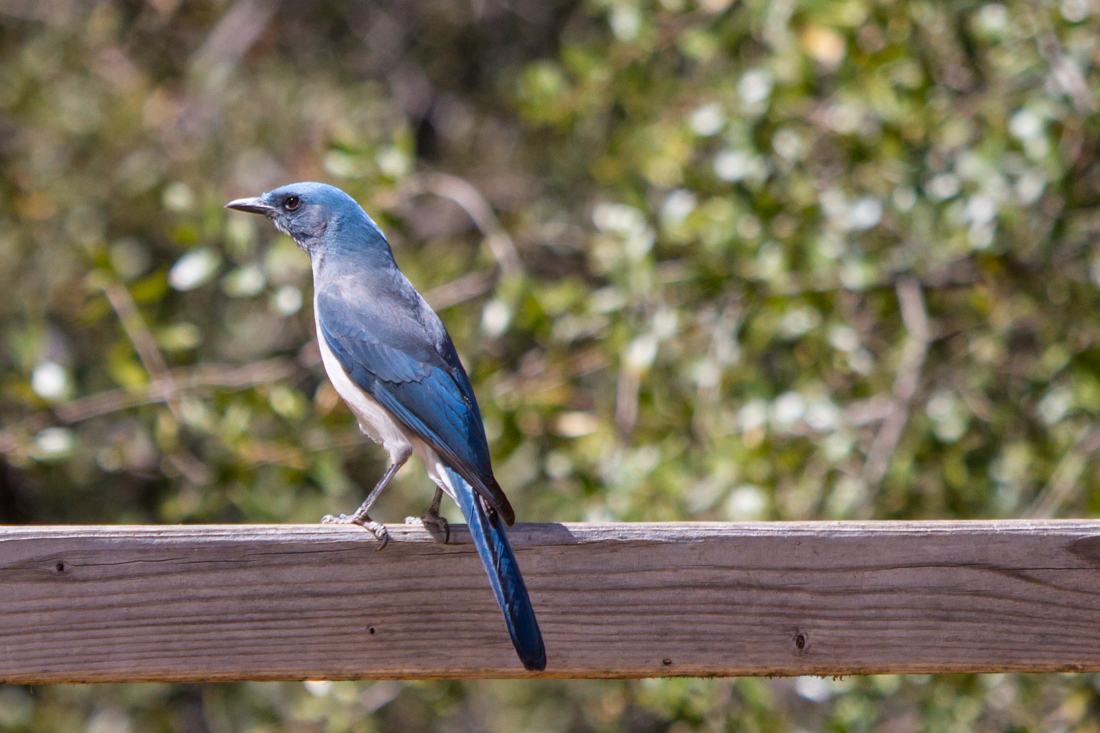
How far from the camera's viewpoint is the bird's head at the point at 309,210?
3.58 m

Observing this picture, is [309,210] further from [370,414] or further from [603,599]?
[603,599]

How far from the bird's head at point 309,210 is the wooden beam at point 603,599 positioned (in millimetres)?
1619

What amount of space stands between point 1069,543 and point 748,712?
6.31ft

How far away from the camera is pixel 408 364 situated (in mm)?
3086

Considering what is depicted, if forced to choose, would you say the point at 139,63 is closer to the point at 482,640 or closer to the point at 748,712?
the point at 748,712

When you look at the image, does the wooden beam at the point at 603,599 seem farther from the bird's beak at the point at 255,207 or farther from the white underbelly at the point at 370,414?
the bird's beak at the point at 255,207

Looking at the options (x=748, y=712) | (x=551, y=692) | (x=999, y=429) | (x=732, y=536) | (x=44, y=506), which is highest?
(x=732, y=536)

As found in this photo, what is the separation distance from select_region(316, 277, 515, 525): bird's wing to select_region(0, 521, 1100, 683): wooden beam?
54cm

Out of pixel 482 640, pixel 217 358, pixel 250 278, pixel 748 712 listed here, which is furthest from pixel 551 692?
pixel 482 640

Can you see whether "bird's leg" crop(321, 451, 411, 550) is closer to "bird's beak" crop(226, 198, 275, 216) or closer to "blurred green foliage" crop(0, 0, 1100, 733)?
"blurred green foliage" crop(0, 0, 1100, 733)

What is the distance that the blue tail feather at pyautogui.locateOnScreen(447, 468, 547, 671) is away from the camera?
1948mm

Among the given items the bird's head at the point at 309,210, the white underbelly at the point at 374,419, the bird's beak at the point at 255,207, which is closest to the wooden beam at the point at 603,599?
the white underbelly at the point at 374,419

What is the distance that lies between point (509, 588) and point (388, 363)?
4.05 ft

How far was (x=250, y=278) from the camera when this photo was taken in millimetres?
3881
